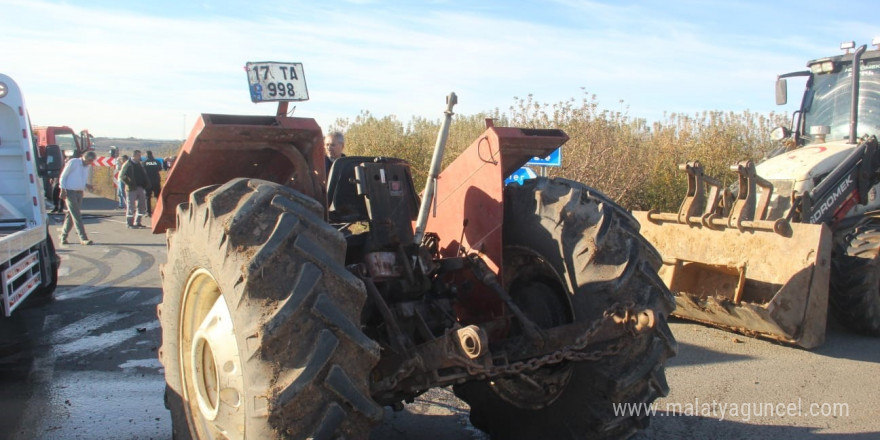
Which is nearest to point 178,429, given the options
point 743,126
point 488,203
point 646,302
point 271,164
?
point 271,164

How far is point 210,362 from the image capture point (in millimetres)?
3742

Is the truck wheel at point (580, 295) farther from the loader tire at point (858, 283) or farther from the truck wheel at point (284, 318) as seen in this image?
the loader tire at point (858, 283)

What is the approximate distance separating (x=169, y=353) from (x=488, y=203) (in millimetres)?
1924

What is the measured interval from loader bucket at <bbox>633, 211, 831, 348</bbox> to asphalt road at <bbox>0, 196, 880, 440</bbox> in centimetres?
28

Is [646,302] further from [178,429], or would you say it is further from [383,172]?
[178,429]

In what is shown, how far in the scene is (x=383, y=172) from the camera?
4.31 metres

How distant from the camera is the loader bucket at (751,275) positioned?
6.83 meters

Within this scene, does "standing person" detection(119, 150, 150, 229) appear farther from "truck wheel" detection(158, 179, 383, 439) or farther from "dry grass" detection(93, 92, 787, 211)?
"truck wheel" detection(158, 179, 383, 439)

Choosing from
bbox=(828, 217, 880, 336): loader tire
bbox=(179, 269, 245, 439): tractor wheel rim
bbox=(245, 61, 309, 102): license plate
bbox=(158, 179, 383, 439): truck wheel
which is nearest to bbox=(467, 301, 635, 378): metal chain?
bbox=(158, 179, 383, 439): truck wheel

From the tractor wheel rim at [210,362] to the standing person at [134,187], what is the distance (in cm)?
1592

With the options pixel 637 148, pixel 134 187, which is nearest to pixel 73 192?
pixel 134 187

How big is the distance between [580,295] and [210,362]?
76.1 inches

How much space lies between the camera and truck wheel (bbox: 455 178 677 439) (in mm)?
3842

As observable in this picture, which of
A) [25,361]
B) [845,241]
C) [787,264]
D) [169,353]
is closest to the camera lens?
[169,353]
